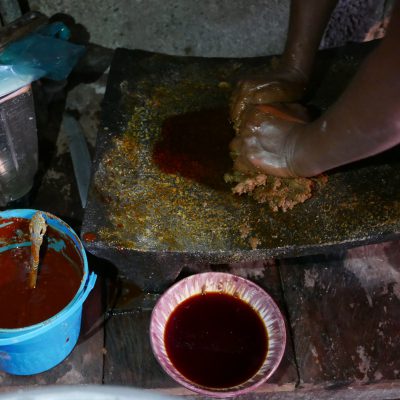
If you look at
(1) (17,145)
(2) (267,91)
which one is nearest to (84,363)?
(1) (17,145)

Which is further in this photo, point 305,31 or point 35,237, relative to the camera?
point 305,31

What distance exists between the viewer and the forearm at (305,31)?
2.42m

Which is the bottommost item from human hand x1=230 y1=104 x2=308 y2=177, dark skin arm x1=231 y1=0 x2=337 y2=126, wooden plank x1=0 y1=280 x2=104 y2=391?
wooden plank x1=0 y1=280 x2=104 y2=391

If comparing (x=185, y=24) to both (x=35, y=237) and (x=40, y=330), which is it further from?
(x=40, y=330)

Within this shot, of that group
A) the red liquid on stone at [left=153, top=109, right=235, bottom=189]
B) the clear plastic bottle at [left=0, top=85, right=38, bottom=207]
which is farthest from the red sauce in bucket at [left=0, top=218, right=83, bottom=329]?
the red liquid on stone at [left=153, top=109, right=235, bottom=189]

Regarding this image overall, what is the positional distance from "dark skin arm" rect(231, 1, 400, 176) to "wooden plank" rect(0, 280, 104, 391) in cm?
98

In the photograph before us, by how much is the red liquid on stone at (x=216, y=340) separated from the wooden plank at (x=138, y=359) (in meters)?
0.14

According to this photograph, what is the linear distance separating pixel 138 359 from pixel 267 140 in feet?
3.73

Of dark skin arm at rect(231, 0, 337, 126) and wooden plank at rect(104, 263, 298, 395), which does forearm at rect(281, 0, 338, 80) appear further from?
wooden plank at rect(104, 263, 298, 395)

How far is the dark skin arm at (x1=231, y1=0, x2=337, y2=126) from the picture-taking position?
2426 mm

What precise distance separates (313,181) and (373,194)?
0.26 metres

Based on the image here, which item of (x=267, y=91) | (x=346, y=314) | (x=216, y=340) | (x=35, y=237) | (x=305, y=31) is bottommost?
(x=346, y=314)

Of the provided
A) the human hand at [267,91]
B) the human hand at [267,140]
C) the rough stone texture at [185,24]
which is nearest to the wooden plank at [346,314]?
the human hand at [267,140]

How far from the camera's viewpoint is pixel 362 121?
1729mm
